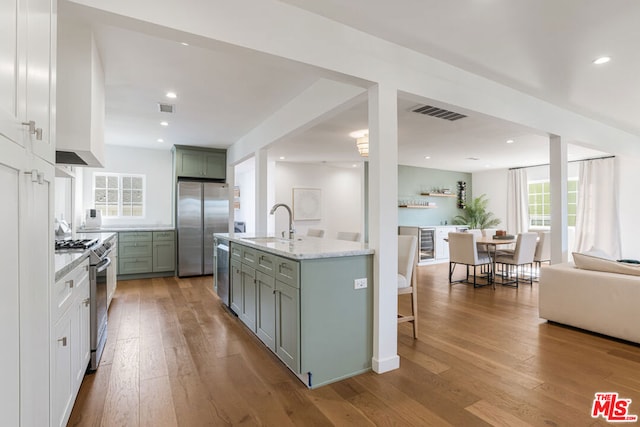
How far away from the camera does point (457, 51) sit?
2686 mm

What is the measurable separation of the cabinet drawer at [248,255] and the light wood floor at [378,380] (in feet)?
2.43

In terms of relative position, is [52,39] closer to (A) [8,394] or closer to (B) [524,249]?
(A) [8,394]

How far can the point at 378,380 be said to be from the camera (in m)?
2.32

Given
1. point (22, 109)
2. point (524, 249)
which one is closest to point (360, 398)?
point (22, 109)

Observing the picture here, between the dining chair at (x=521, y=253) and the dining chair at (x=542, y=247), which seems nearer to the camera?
the dining chair at (x=521, y=253)

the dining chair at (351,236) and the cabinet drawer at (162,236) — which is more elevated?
the dining chair at (351,236)

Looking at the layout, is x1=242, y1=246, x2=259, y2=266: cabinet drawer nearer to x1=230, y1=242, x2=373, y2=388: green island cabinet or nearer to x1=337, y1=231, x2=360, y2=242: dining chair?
x1=230, y1=242, x2=373, y2=388: green island cabinet

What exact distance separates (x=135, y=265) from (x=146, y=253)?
270 millimetres

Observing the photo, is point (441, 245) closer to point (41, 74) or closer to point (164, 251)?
point (164, 251)

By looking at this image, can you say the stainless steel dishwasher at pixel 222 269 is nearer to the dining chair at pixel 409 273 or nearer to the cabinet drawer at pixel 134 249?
the dining chair at pixel 409 273

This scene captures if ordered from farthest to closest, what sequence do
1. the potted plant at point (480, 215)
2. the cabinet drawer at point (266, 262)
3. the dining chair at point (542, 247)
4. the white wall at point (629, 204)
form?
the potted plant at point (480, 215), the white wall at point (629, 204), the dining chair at point (542, 247), the cabinet drawer at point (266, 262)

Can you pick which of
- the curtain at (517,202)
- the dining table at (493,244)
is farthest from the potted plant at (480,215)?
the dining table at (493,244)

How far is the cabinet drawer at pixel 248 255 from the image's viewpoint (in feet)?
9.89

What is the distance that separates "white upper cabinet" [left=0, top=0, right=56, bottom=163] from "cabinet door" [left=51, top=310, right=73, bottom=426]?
90 cm
